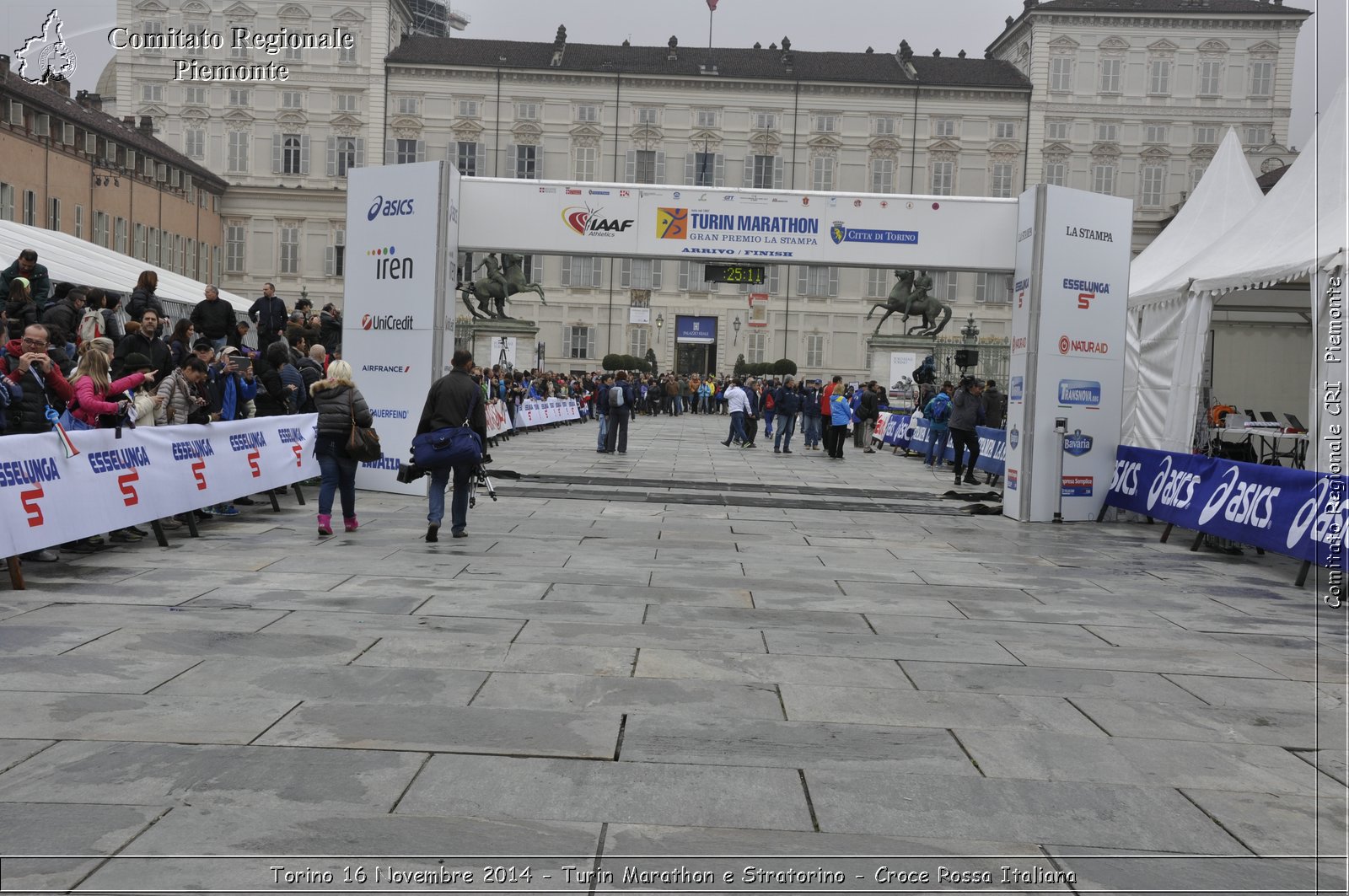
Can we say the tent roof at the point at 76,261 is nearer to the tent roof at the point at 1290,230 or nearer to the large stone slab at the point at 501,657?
the large stone slab at the point at 501,657

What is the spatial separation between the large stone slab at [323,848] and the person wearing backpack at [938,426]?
20.5 meters

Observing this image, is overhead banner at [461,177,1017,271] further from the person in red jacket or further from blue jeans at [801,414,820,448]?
blue jeans at [801,414,820,448]

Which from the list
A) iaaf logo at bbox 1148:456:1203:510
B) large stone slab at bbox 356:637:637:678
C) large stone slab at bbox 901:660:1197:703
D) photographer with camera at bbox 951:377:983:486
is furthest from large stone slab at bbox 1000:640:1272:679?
photographer with camera at bbox 951:377:983:486

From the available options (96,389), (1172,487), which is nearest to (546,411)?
(1172,487)

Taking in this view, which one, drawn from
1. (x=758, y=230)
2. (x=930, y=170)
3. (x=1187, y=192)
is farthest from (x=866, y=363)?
(x=758, y=230)

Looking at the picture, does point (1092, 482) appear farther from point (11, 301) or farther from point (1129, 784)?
point (11, 301)

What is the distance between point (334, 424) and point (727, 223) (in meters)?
6.70

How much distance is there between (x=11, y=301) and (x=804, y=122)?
2398 inches

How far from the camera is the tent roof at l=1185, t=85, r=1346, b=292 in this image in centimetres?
1342

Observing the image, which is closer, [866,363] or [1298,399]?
[1298,399]

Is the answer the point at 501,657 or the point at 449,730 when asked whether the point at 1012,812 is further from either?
the point at 501,657

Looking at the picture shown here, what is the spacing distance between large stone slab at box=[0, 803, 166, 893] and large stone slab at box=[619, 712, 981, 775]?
1.84 metres

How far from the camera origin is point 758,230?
52.4 ft

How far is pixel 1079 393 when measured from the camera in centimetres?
1504
